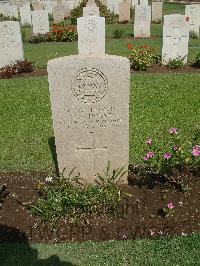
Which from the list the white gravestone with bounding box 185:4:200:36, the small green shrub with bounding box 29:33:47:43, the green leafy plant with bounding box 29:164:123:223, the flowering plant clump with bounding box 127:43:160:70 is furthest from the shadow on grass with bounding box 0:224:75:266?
the white gravestone with bounding box 185:4:200:36

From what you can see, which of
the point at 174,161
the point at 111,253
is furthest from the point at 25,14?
the point at 111,253

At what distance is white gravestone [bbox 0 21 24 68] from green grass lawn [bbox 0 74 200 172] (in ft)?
6.00

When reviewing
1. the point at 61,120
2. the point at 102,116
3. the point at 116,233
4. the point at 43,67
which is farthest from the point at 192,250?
the point at 43,67

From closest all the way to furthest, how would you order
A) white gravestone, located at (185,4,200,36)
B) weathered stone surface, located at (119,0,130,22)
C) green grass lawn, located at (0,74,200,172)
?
green grass lawn, located at (0,74,200,172) < white gravestone, located at (185,4,200,36) < weathered stone surface, located at (119,0,130,22)

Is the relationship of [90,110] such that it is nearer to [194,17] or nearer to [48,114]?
[48,114]

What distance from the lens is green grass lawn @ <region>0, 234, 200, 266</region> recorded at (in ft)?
12.6

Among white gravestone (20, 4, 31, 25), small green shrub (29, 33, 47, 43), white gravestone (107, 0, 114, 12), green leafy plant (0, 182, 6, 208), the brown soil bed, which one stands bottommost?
the brown soil bed

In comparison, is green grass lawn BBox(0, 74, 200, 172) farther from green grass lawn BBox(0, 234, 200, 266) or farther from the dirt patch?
green grass lawn BBox(0, 234, 200, 266)

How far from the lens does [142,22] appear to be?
1831 cm

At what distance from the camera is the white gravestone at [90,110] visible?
430 centimetres

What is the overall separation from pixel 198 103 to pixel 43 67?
239 inches

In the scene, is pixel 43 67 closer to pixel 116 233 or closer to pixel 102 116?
pixel 102 116

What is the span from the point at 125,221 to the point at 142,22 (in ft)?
51.1

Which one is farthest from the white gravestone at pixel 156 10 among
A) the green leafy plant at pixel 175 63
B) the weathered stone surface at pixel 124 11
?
the green leafy plant at pixel 175 63
